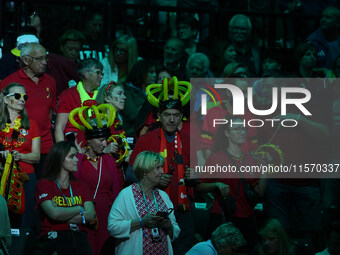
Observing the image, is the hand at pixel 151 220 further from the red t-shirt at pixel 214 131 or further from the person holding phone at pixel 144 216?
the red t-shirt at pixel 214 131

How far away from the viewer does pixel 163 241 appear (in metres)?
7.53

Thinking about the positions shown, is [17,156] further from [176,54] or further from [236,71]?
[176,54]

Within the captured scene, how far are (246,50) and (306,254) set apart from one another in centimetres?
402

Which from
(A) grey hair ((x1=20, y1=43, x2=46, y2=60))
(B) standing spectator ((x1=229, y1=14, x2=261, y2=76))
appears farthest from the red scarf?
(B) standing spectator ((x1=229, y1=14, x2=261, y2=76))

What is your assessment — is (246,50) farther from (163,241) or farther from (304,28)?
(163,241)

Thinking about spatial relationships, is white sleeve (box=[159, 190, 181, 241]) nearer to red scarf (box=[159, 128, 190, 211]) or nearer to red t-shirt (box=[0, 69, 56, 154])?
red scarf (box=[159, 128, 190, 211])

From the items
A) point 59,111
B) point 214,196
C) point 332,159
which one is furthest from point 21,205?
point 332,159

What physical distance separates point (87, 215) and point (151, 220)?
72 centimetres

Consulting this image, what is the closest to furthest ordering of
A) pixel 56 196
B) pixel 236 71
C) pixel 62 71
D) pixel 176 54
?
1. pixel 56 196
2. pixel 236 71
3. pixel 62 71
4. pixel 176 54

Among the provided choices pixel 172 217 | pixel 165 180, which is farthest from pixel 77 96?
pixel 172 217

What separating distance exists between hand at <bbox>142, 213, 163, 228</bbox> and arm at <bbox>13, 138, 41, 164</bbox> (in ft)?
5.34

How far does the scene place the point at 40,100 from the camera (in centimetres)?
908

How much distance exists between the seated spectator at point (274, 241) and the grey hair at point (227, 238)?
848 millimetres

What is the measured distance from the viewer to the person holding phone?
7.41 meters
